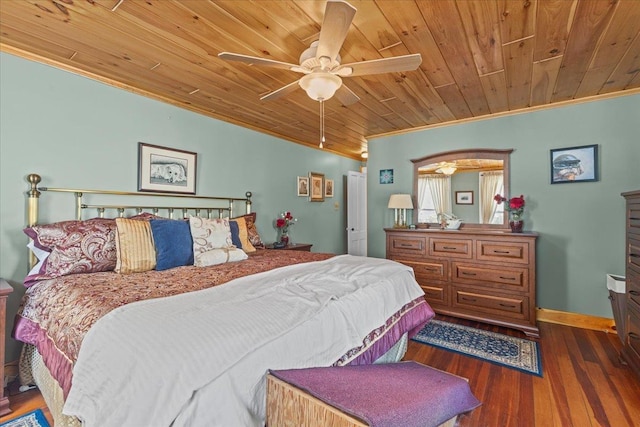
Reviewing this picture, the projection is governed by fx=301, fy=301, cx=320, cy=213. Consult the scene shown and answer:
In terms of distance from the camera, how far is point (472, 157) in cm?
386

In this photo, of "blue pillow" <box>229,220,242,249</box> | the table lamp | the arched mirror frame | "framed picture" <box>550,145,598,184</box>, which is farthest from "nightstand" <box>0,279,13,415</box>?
"framed picture" <box>550,145,598,184</box>

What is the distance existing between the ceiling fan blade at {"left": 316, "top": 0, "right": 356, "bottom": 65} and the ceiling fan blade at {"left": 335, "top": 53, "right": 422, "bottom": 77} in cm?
15

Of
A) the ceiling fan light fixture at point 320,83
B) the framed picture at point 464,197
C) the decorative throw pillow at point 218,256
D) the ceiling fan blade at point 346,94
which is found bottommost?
the decorative throw pillow at point 218,256

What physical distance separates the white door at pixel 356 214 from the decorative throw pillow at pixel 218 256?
3188 mm

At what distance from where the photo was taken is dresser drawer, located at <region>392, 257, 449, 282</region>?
356 centimetres

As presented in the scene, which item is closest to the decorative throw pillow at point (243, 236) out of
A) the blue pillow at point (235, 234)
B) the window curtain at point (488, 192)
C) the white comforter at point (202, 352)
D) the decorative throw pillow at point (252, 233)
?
the blue pillow at point (235, 234)

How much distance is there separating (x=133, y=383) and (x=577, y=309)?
412cm

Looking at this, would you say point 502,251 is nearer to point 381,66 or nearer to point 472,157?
point 472,157

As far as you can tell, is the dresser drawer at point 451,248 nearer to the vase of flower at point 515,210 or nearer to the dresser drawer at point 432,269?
the dresser drawer at point 432,269

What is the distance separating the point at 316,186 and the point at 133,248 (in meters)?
3.19

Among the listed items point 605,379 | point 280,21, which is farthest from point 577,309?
point 280,21

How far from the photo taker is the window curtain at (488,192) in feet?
12.2

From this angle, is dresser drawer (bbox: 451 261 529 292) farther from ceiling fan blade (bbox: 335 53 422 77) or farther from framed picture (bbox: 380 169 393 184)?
ceiling fan blade (bbox: 335 53 422 77)

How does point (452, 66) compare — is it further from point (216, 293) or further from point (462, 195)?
point (216, 293)
